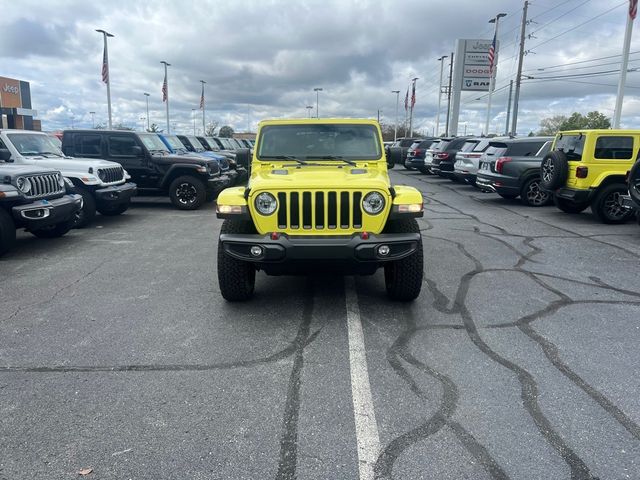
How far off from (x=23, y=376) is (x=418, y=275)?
3359 millimetres

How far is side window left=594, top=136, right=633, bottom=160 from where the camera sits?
9.91 metres

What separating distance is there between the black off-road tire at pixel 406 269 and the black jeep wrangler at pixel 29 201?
17.5 ft

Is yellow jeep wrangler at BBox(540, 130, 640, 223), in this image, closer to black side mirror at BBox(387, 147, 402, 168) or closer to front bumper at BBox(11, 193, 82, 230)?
black side mirror at BBox(387, 147, 402, 168)

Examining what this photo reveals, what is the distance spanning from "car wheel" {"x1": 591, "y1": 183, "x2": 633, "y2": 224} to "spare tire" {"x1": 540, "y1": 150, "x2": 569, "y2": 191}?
76 centimetres

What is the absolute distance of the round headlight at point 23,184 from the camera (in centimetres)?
701

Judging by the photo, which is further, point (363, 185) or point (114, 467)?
point (363, 185)

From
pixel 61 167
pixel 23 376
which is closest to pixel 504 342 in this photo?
pixel 23 376

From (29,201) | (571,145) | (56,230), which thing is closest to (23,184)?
(29,201)

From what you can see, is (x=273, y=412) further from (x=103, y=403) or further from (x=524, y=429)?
(x=524, y=429)

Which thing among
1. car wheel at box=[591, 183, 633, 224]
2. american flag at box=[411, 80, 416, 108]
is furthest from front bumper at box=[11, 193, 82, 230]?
american flag at box=[411, 80, 416, 108]

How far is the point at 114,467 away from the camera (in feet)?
8.25

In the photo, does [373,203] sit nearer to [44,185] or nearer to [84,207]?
[44,185]

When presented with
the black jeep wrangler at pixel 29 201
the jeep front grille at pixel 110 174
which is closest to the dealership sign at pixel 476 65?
the jeep front grille at pixel 110 174

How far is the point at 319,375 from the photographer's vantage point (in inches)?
137
